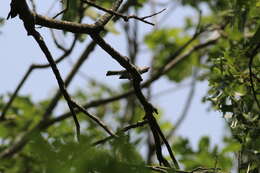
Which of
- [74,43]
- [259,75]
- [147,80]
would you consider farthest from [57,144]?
[147,80]

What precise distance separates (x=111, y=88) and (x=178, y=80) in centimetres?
154

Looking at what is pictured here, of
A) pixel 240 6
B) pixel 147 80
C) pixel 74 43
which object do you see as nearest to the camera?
pixel 240 6

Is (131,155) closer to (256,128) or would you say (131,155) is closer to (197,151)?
(256,128)

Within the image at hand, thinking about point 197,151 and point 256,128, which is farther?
point 197,151

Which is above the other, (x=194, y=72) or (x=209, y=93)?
(x=194, y=72)

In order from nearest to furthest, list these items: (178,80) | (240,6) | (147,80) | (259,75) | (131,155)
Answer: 1. (131,155)
2. (240,6)
3. (259,75)
4. (147,80)
5. (178,80)

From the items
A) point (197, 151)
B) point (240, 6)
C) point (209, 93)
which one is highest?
point (240, 6)

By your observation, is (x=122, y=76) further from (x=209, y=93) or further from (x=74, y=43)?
(x=74, y=43)

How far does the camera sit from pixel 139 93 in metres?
1.93

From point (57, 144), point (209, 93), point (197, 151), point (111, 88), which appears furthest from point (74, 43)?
point (111, 88)

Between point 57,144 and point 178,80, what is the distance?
4.69 metres

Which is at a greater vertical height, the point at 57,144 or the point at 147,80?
the point at 147,80

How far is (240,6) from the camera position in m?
2.14

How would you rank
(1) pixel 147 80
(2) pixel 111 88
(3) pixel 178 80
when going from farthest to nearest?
(2) pixel 111 88 < (3) pixel 178 80 < (1) pixel 147 80
